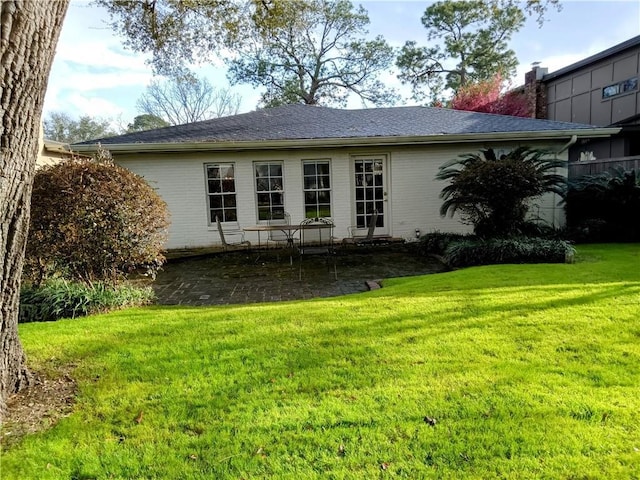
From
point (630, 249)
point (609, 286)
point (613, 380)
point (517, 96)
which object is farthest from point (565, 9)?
point (517, 96)

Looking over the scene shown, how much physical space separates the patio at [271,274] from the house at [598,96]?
841 centimetres

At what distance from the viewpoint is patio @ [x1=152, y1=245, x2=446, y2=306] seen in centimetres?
618

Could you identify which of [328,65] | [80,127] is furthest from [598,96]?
[80,127]

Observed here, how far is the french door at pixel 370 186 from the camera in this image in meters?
10.8

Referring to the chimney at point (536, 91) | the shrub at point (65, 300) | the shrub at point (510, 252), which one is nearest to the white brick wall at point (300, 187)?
the shrub at point (510, 252)

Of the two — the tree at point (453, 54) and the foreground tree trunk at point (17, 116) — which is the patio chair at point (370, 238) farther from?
the tree at point (453, 54)

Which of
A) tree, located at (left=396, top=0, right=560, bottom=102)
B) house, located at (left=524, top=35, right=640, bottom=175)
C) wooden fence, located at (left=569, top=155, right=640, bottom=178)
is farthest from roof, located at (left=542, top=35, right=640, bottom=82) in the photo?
wooden fence, located at (left=569, top=155, right=640, bottom=178)

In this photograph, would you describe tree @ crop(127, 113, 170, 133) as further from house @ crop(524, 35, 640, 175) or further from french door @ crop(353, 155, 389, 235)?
house @ crop(524, 35, 640, 175)

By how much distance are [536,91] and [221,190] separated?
1946 cm

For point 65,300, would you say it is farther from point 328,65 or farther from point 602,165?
point 328,65

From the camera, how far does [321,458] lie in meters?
2.10

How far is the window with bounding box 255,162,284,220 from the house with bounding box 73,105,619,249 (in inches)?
1.0

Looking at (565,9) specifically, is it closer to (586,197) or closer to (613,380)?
(586,197)

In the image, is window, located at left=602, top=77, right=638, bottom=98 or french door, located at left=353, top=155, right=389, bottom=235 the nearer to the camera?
french door, located at left=353, top=155, right=389, bottom=235
